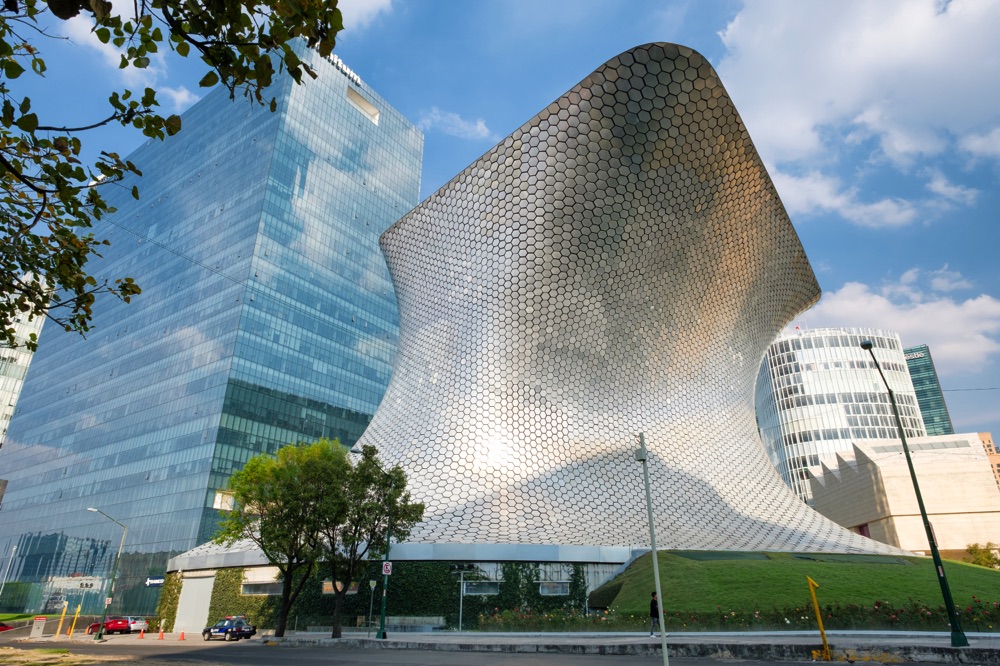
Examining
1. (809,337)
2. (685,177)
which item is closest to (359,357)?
(685,177)

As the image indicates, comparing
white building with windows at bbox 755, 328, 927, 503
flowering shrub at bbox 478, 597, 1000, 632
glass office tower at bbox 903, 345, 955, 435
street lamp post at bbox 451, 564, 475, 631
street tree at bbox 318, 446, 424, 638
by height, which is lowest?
flowering shrub at bbox 478, 597, 1000, 632

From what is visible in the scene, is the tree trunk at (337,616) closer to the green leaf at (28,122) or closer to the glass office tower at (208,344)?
the green leaf at (28,122)

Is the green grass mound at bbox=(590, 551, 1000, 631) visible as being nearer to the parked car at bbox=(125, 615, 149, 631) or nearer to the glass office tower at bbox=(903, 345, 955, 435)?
the parked car at bbox=(125, 615, 149, 631)

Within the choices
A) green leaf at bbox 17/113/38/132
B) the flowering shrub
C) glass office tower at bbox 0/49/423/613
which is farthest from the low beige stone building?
green leaf at bbox 17/113/38/132

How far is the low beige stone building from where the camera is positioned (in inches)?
1992

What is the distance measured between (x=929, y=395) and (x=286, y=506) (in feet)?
626

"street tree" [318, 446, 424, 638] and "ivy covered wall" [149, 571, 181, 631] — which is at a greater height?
"street tree" [318, 446, 424, 638]

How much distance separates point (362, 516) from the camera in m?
21.5

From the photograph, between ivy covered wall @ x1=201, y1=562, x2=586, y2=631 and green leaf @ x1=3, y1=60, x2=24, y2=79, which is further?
ivy covered wall @ x1=201, y1=562, x2=586, y2=631

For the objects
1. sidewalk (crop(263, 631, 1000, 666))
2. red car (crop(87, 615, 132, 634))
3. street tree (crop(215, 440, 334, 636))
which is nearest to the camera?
sidewalk (crop(263, 631, 1000, 666))

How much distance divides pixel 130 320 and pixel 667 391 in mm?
69199

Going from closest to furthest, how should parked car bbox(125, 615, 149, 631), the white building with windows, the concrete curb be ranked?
1. the concrete curb
2. parked car bbox(125, 615, 149, 631)
3. the white building with windows

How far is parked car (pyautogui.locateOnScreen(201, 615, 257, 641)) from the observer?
23484mm

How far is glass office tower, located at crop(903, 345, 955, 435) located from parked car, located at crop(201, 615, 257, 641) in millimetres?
178747
